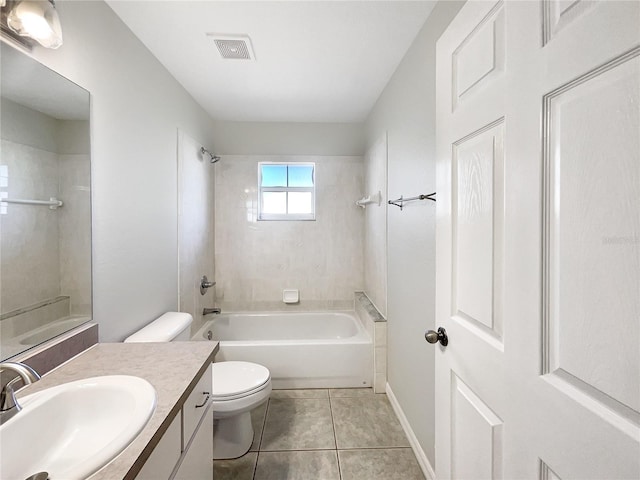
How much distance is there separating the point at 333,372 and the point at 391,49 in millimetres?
2405

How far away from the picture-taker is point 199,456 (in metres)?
1.15

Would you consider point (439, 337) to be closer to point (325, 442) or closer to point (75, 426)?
point (75, 426)

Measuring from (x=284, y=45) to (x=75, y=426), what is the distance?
2043 millimetres

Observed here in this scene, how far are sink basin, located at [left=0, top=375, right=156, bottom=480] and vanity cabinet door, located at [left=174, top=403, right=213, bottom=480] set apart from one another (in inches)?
10.9

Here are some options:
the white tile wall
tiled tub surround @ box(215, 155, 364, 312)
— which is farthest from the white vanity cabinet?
tiled tub surround @ box(215, 155, 364, 312)

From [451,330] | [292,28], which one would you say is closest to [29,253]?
[451,330]

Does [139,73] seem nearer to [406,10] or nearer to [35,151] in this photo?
[35,151]

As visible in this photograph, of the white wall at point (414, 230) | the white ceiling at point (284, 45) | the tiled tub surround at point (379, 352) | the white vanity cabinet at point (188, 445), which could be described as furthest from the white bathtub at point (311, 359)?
the white ceiling at point (284, 45)

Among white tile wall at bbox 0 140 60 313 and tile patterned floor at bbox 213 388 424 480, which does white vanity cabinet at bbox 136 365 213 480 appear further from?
white tile wall at bbox 0 140 60 313

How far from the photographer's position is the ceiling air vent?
1.76m

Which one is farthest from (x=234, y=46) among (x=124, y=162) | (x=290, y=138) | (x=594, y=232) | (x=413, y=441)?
(x=413, y=441)

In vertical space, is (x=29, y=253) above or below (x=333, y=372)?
above

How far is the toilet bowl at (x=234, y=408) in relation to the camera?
1724 mm

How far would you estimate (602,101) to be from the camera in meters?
0.50
